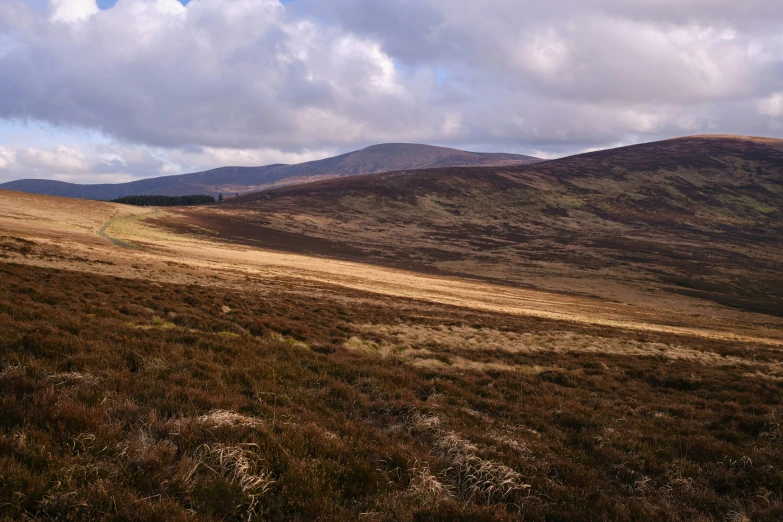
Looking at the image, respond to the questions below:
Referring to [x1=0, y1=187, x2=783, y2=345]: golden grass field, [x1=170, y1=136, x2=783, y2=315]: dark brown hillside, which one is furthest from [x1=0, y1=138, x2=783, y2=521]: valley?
[x1=170, y1=136, x2=783, y2=315]: dark brown hillside

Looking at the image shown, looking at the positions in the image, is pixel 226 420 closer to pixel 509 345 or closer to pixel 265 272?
pixel 509 345

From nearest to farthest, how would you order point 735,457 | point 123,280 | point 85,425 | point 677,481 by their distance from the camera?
point 85,425 → point 677,481 → point 735,457 → point 123,280

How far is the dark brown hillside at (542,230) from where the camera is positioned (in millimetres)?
91312

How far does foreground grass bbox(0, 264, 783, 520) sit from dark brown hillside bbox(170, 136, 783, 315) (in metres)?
70.0

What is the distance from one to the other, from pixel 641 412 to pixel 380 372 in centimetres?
800

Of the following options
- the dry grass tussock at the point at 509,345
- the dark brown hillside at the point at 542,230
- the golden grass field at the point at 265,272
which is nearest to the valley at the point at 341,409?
the dry grass tussock at the point at 509,345

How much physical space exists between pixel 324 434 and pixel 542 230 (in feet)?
496

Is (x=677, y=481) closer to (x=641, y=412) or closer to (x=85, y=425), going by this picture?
(x=641, y=412)

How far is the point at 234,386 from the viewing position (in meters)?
8.48

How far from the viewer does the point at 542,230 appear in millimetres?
146625

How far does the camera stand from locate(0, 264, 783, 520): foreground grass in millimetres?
4922

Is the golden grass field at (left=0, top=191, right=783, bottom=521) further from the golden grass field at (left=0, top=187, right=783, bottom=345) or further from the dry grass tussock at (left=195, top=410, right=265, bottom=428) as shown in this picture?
the golden grass field at (left=0, top=187, right=783, bottom=345)

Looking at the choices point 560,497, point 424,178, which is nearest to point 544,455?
point 560,497

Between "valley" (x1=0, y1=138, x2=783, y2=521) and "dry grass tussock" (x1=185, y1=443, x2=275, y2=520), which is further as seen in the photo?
"valley" (x1=0, y1=138, x2=783, y2=521)
